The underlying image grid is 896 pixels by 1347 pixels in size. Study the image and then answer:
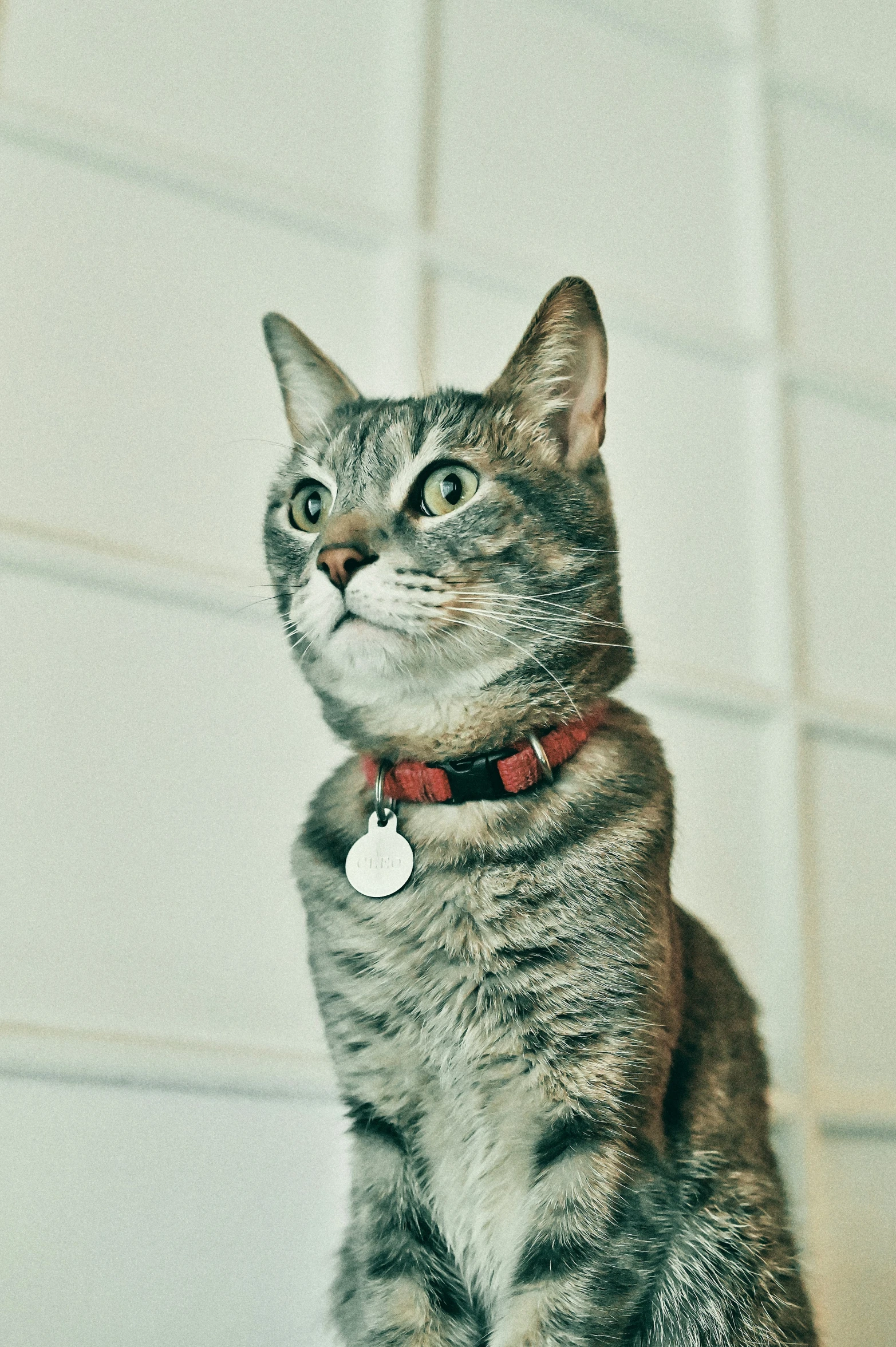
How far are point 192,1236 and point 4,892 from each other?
13.5 inches

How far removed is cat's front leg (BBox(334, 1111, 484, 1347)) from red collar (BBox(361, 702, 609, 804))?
271 mm

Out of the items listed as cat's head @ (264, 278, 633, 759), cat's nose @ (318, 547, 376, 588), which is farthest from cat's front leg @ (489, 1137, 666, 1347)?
cat's nose @ (318, 547, 376, 588)

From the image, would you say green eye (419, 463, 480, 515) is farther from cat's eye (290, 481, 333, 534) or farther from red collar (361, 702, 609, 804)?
red collar (361, 702, 609, 804)

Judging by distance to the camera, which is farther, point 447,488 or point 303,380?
point 303,380

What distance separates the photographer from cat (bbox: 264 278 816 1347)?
920 millimetres

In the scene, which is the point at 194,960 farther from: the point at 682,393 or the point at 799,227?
the point at 799,227

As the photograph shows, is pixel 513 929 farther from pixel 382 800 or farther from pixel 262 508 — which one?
pixel 262 508

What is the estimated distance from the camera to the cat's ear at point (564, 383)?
1.11 meters

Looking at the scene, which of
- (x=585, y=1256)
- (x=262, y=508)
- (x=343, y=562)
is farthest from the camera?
(x=262, y=508)

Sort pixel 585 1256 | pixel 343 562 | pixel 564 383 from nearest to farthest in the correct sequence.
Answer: pixel 585 1256
pixel 343 562
pixel 564 383

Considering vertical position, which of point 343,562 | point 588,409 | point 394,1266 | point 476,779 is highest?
point 588,409

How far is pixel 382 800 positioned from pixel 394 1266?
376 millimetres

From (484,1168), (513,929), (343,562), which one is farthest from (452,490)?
(484,1168)

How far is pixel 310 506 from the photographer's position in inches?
45.3
